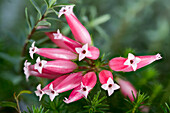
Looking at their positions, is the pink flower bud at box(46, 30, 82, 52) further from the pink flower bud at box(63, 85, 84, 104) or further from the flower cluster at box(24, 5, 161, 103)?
the pink flower bud at box(63, 85, 84, 104)

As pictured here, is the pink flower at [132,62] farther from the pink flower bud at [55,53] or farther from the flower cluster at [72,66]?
the pink flower bud at [55,53]

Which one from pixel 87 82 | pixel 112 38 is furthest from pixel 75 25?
pixel 112 38

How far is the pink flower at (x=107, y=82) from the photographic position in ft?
1.73

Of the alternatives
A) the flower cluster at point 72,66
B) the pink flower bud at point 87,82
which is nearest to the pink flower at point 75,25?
the flower cluster at point 72,66

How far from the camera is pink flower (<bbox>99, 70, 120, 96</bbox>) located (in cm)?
53

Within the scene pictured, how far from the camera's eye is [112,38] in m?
1.32

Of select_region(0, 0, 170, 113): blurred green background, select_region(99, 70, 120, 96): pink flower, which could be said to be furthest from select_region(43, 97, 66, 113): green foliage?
select_region(99, 70, 120, 96): pink flower

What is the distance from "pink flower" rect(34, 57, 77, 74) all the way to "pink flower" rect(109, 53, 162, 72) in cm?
11

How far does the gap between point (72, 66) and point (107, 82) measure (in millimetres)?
124

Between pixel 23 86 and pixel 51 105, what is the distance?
1.39 ft

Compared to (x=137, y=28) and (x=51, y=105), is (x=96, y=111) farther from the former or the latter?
(x=137, y=28)

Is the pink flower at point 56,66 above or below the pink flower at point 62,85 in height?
above

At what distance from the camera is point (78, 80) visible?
58 cm

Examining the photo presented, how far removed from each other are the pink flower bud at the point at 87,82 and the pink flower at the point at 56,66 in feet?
0.18
